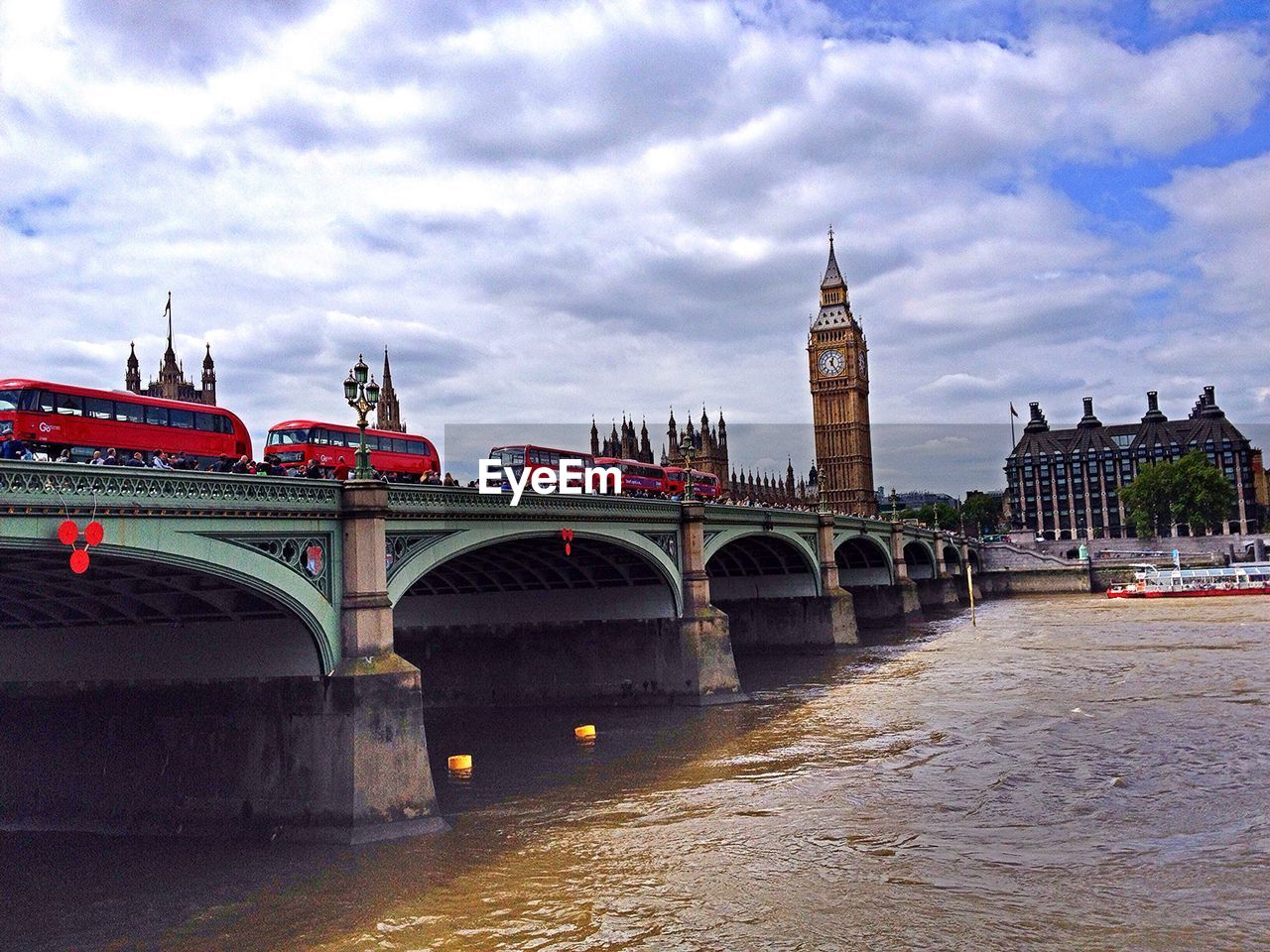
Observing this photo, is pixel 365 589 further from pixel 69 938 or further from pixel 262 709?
pixel 69 938

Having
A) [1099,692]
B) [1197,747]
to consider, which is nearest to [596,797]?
[1197,747]

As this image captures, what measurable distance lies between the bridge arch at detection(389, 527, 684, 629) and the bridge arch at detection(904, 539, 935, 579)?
51931 millimetres

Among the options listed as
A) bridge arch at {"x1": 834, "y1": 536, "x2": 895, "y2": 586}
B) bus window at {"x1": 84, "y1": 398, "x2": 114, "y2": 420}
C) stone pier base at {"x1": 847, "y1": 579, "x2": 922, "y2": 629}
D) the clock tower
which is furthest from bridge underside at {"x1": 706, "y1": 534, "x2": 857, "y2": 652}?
the clock tower

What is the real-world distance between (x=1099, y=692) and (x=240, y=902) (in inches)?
1153

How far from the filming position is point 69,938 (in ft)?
55.5

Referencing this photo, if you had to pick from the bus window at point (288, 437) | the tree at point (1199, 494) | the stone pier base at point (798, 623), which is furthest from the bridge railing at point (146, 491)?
the tree at point (1199, 494)

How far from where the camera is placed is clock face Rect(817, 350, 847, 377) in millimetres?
169500

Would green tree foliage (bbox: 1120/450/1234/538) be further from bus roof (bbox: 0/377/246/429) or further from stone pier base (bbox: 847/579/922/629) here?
bus roof (bbox: 0/377/246/429)

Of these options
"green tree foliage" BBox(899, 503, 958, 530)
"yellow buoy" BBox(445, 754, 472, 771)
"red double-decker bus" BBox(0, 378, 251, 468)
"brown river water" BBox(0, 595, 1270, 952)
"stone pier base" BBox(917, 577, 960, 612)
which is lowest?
"brown river water" BBox(0, 595, 1270, 952)

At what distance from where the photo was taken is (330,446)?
34.7 m

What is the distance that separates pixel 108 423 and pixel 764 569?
39038 millimetres

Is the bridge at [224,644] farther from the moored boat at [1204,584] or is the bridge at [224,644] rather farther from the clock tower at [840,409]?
the clock tower at [840,409]

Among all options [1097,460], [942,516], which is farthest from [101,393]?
[1097,460]

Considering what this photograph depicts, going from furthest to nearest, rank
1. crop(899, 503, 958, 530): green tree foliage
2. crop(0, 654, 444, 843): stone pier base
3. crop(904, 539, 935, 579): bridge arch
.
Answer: crop(899, 503, 958, 530): green tree foliage
crop(904, 539, 935, 579): bridge arch
crop(0, 654, 444, 843): stone pier base
